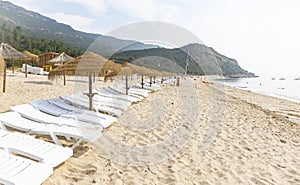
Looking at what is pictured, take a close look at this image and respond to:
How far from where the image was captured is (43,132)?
340 cm

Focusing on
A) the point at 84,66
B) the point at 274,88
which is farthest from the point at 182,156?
the point at 274,88

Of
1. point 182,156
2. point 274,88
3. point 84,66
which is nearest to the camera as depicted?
point 182,156

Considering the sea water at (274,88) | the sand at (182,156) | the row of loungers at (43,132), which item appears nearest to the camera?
the row of loungers at (43,132)

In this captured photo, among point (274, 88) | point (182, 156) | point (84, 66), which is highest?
point (84, 66)

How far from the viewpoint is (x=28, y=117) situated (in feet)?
13.5

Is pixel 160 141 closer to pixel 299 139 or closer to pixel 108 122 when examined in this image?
pixel 108 122

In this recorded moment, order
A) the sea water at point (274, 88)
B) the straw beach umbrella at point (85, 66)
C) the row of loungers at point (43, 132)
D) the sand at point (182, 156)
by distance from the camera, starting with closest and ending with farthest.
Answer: the row of loungers at point (43, 132) < the sand at point (182, 156) < the straw beach umbrella at point (85, 66) < the sea water at point (274, 88)

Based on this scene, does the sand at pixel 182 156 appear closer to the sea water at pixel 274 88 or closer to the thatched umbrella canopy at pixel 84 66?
the thatched umbrella canopy at pixel 84 66

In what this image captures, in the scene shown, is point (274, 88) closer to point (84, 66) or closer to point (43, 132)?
point (84, 66)

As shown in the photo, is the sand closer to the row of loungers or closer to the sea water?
the row of loungers

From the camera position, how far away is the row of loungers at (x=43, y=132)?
2.23 meters

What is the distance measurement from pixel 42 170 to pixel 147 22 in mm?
9290

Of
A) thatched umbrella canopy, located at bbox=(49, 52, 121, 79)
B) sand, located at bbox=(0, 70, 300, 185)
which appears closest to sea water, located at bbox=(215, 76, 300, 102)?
sand, located at bbox=(0, 70, 300, 185)

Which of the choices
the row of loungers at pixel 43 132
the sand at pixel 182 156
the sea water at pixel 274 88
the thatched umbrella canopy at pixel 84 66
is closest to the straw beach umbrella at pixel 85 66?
the thatched umbrella canopy at pixel 84 66
